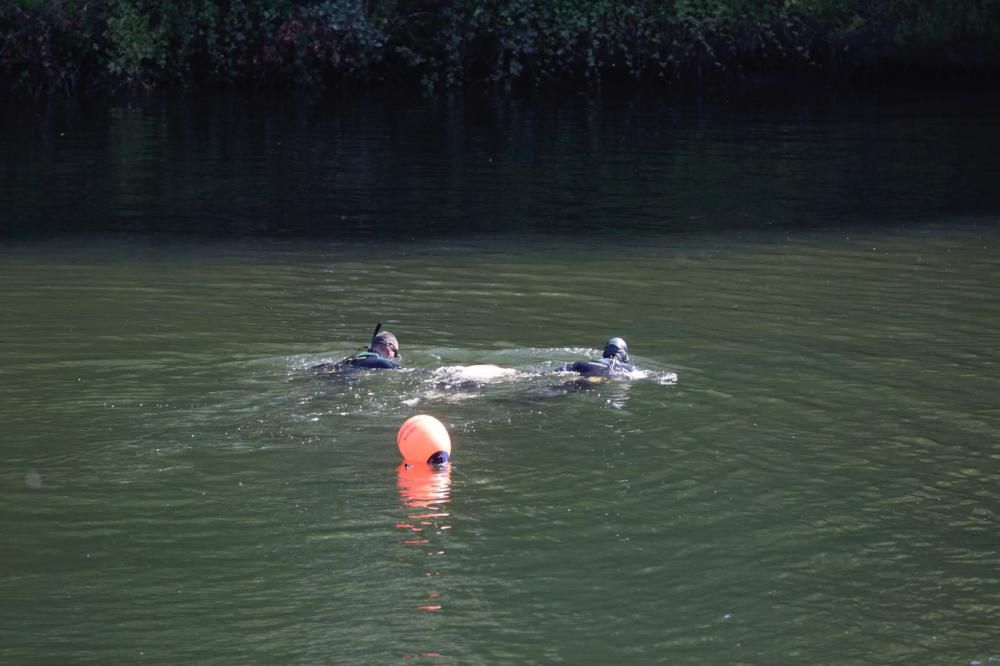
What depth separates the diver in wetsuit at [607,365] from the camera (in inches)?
566

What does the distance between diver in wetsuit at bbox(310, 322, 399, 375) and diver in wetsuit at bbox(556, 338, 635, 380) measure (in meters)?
1.64

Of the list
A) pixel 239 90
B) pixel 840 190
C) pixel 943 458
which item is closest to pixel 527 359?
pixel 943 458

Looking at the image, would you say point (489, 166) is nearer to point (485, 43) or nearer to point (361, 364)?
point (485, 43)

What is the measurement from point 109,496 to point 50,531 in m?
0.77

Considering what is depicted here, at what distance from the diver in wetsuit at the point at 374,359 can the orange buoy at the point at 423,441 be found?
98.5 inches

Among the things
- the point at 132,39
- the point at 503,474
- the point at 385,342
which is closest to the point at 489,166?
the point at 132,39

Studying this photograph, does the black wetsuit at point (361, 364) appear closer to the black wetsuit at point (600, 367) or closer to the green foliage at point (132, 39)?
the black wetsuit at point (600, 367)

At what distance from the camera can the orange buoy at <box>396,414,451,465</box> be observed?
11.8m

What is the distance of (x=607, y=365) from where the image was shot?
14406 millimetres

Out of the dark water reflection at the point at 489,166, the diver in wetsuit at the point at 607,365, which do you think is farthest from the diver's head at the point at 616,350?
the dark water reflection at the point at 489,166

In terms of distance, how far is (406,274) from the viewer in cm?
2044

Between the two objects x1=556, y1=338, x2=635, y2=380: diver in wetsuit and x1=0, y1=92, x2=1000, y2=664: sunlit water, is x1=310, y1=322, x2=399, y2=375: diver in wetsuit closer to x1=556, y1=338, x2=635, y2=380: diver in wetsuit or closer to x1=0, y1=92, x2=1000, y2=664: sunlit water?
x1=0, y1=92, x2=1000, y2=664: sunlit water

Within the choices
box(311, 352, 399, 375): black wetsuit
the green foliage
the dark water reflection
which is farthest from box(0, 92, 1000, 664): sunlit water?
the green foliage

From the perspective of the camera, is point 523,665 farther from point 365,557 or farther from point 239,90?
point 239,90
